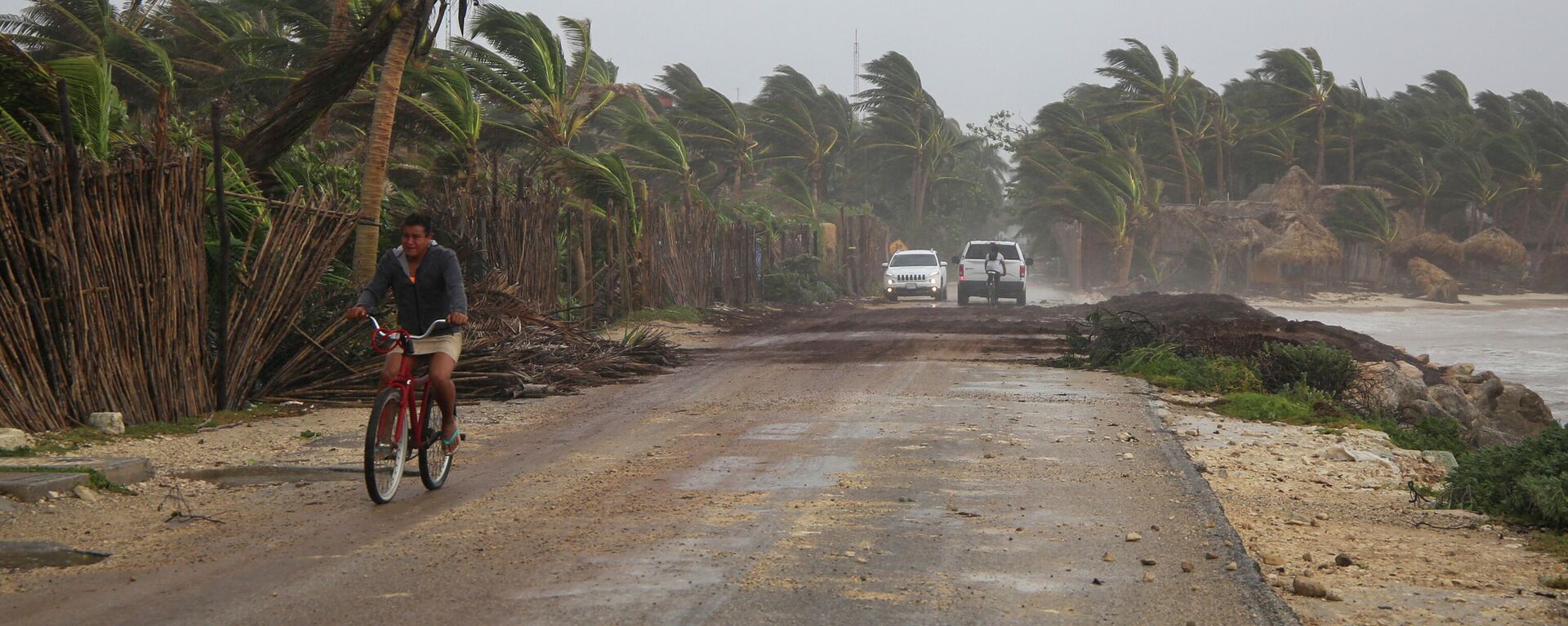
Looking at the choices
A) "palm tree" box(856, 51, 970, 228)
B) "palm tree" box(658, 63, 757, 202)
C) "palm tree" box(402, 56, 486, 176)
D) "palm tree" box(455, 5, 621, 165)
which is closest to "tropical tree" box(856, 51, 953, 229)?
"palm tree" box(856, 51, 970, 228)

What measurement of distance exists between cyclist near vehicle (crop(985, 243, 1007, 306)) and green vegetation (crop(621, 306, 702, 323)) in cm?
1006

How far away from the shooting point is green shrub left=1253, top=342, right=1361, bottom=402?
13258 millimetres

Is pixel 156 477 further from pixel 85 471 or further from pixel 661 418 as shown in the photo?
pixel 661 418

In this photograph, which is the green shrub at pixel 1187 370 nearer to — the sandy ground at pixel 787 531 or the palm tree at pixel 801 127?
the sandy ground at pixel 787 531

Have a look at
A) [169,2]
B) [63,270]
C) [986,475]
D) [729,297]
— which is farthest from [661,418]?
[169,2]

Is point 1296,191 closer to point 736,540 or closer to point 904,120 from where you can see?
point 904,120

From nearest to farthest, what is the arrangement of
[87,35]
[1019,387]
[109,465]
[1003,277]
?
1. [109,465]
2. [1019,387]
3. [87,35]
4. [1003,277]

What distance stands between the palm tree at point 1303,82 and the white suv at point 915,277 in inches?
997

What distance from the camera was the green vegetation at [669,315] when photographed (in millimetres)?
21500

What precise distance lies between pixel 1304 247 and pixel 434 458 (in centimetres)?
4736

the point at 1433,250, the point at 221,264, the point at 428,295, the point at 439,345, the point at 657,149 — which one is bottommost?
the point at 439,345

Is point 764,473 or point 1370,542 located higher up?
point 764,473

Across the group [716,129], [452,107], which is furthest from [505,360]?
[716,129]

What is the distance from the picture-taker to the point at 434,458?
6.98 metres
